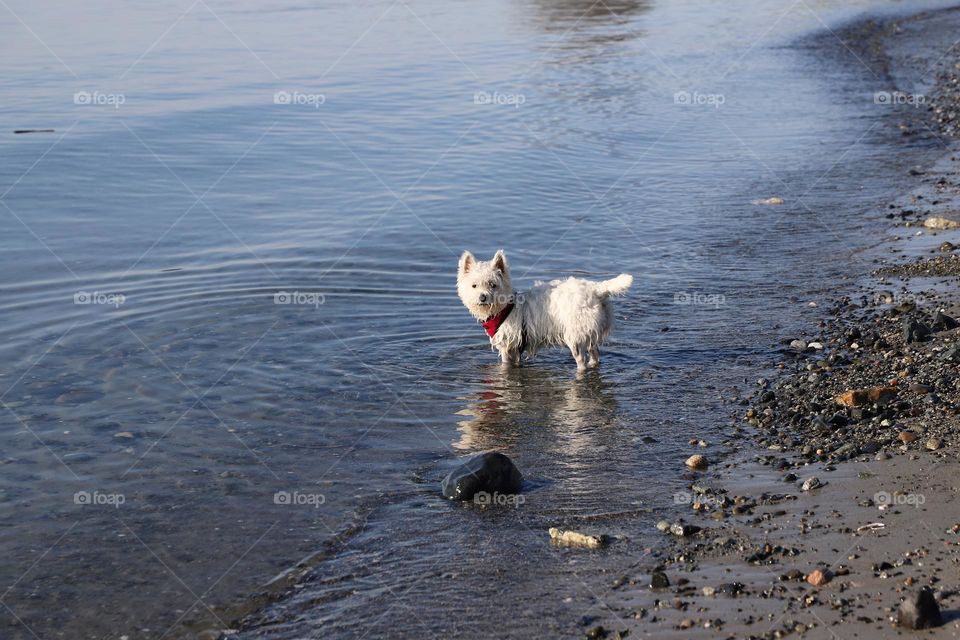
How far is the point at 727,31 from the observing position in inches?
1469

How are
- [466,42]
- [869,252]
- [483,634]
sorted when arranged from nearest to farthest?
[483,634] → [869,252] → [466,42]

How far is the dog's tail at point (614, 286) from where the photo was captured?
9.91 m

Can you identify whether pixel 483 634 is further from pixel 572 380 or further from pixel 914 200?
pixel 914 200

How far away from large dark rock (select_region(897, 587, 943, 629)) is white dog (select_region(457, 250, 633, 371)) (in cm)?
537

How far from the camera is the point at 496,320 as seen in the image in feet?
35.1

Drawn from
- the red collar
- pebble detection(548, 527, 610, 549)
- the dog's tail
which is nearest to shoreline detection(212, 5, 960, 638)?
pebble detection(548, 527, 610, 549)

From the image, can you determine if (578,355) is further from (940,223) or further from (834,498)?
(940,223)

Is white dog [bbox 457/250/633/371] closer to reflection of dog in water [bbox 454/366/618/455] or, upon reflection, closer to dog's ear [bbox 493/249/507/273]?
dog's ear [bbox 493/249/507/273]

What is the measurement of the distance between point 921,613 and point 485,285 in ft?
19.9

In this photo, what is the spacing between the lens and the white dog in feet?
34.0

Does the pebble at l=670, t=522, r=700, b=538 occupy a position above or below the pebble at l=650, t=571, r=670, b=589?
above

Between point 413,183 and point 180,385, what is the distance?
8.76m

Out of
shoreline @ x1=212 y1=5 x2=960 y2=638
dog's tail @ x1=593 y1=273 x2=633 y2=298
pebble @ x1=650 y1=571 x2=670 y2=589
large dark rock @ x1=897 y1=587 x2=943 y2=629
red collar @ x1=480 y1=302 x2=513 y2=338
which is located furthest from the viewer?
red collar @ x1=480 y1=302 x2=513 y2=338

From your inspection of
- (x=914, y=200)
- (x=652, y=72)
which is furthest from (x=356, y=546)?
(x=652, y=72)
